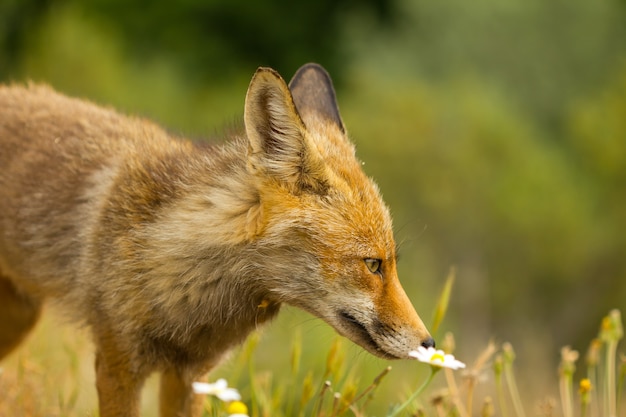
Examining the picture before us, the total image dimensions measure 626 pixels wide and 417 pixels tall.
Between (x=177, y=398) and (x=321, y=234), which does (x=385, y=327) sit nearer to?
(x=321, y=234)

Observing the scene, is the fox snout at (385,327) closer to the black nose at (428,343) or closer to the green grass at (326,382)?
the black nose at (428,343)

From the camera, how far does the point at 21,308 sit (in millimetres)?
5328

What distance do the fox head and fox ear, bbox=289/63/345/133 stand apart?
26.9 inches

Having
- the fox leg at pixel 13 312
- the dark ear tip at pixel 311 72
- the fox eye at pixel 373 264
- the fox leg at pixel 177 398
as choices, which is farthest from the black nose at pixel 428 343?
the fox leg at pixel 13 312

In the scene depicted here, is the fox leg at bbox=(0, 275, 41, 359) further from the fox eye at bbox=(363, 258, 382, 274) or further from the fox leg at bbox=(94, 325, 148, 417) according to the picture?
the fox eye at bbox=(363, 258, 382, 274)

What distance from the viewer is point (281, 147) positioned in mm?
3820

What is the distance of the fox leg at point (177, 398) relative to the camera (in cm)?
452

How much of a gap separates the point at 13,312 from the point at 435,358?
9.96 ft

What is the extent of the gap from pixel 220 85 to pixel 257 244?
12632 mm

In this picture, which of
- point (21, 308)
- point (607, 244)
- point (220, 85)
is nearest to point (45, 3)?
point (220, 85)

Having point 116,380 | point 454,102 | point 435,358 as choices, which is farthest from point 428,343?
point 454,102

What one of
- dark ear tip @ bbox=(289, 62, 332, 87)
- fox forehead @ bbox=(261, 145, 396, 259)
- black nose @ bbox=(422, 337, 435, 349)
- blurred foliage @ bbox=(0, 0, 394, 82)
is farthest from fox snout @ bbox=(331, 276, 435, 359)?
blurred foliage @ bbox=(0, 0, 394, 82)

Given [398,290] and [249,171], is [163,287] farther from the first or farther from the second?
[398,290]

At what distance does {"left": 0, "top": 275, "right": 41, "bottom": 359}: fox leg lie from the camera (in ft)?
17.4
